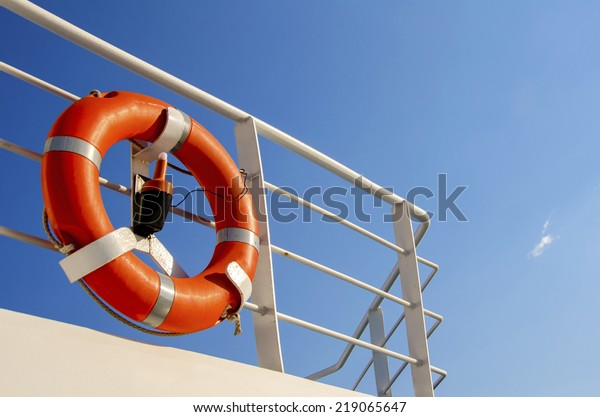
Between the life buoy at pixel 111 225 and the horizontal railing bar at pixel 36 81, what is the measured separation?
0.06m

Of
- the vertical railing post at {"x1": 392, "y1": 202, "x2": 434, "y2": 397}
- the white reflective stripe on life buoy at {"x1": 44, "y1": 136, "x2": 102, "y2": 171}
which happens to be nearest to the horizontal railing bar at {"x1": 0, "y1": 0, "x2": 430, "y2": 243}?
the vertical railing post at {"x1": 392, "y1": 202, "x2": 434, "y2": 397}

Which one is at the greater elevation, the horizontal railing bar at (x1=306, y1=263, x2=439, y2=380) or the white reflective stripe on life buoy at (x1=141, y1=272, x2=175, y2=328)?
the horizontal railing bar at (x1=306, y1=263, x2=439, y2=380)

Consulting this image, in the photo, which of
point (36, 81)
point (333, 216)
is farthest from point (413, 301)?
point (36, 81)

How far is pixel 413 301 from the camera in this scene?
9.20 feet

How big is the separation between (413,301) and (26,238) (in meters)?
1.66

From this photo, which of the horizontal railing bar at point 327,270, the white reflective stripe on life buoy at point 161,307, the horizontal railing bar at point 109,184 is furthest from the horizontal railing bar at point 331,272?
the white reflective stripe on life buoy at point 161,307

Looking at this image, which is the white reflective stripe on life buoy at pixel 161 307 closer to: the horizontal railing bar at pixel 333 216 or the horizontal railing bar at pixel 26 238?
the horizontal railing bar at pixel 26 238

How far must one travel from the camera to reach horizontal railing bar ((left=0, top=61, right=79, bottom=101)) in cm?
175

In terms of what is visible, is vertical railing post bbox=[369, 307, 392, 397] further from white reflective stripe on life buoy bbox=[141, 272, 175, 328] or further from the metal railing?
white reflective stripe on life buoy bbox=[141, 272, 175, 328]

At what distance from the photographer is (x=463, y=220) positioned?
2672 millimetres

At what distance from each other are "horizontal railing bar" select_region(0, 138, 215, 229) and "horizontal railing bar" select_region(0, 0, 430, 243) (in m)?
0.39

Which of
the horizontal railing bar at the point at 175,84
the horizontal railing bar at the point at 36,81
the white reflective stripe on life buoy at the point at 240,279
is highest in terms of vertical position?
the horizontal railing bar at the point at 175,84

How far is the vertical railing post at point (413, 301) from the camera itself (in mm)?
2713
